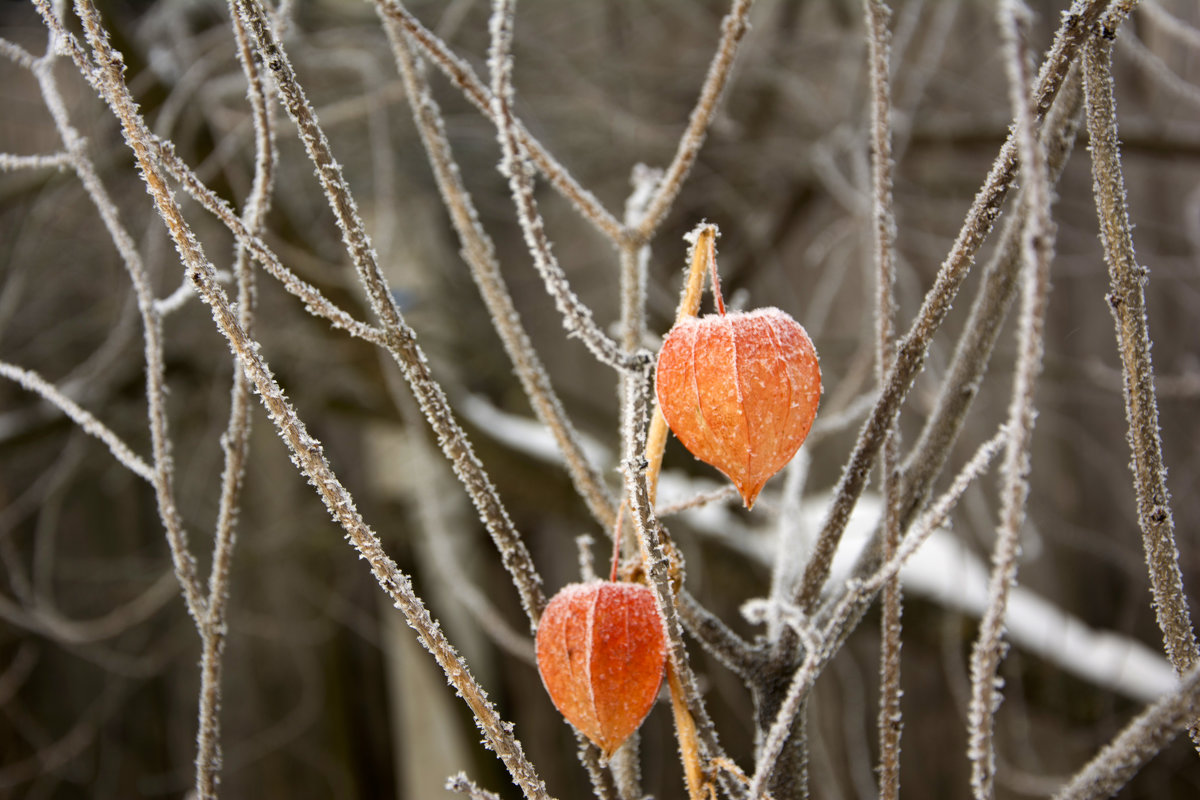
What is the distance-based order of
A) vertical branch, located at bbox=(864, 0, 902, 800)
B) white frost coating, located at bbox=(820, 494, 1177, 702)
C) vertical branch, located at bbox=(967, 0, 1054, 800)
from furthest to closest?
white frost coating, located at bbox=(820, 494, 1177, 702), vertical branch, located at bbox=(864, 0, 902, 800), vertical branch, located at bbox=(967, 0, 1054, 800)

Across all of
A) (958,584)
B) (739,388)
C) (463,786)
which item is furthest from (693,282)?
(958,584)

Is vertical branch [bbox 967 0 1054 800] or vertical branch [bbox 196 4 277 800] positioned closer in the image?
vertical branch [bbox 967 0 1054 800]

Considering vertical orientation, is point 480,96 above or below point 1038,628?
above

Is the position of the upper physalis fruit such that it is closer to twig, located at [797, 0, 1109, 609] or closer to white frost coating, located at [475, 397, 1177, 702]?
twig, located at [797, 0, 1109, 609]

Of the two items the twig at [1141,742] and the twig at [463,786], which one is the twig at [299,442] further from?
the twig at [1141,742]

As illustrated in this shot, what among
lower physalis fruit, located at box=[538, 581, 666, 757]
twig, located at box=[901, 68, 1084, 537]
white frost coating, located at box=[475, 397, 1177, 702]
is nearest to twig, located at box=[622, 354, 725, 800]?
lower physalis fruit, located at box=[538, 581, 666, 757]

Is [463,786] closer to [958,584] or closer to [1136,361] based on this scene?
[1136,361]

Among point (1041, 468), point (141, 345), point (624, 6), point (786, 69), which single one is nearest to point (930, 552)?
point (1041, 468)
